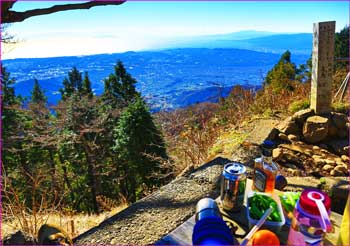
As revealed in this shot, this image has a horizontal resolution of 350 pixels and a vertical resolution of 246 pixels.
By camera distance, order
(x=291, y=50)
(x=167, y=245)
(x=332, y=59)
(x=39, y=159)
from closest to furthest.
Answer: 1. (x=167, y=245)
2. (x=332, y=59)
3. (x=39, y=159)
4. (x=291, y=50)

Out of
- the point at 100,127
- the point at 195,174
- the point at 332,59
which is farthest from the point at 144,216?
the point at 100,127

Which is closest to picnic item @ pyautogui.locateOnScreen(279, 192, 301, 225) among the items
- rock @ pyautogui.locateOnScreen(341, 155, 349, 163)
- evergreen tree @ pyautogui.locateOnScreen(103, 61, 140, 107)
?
rock @ pyautogui.locateOnScreen(341, 155, 349, 163)

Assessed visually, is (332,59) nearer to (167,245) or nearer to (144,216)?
(144,216)

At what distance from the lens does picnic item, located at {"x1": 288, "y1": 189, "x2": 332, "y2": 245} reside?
89 centimetres

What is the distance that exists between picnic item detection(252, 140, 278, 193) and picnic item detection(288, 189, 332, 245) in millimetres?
356

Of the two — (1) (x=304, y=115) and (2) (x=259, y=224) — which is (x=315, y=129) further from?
(2) (x=259, y=224)

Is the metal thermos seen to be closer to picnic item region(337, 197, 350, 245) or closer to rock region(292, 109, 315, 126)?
picnic item region(337, 197, 350, 245)

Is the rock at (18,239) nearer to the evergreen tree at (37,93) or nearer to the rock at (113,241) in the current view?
the rock at (113,241)

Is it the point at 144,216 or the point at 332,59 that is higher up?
the point at 332,59

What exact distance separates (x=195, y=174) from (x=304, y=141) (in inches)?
69.3

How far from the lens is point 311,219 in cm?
92

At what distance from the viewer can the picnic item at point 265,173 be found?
1.34m

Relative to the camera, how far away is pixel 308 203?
36.1 inches

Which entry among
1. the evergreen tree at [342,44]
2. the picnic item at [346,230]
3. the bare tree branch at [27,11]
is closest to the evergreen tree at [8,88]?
the bare tree branch at [27,11]
